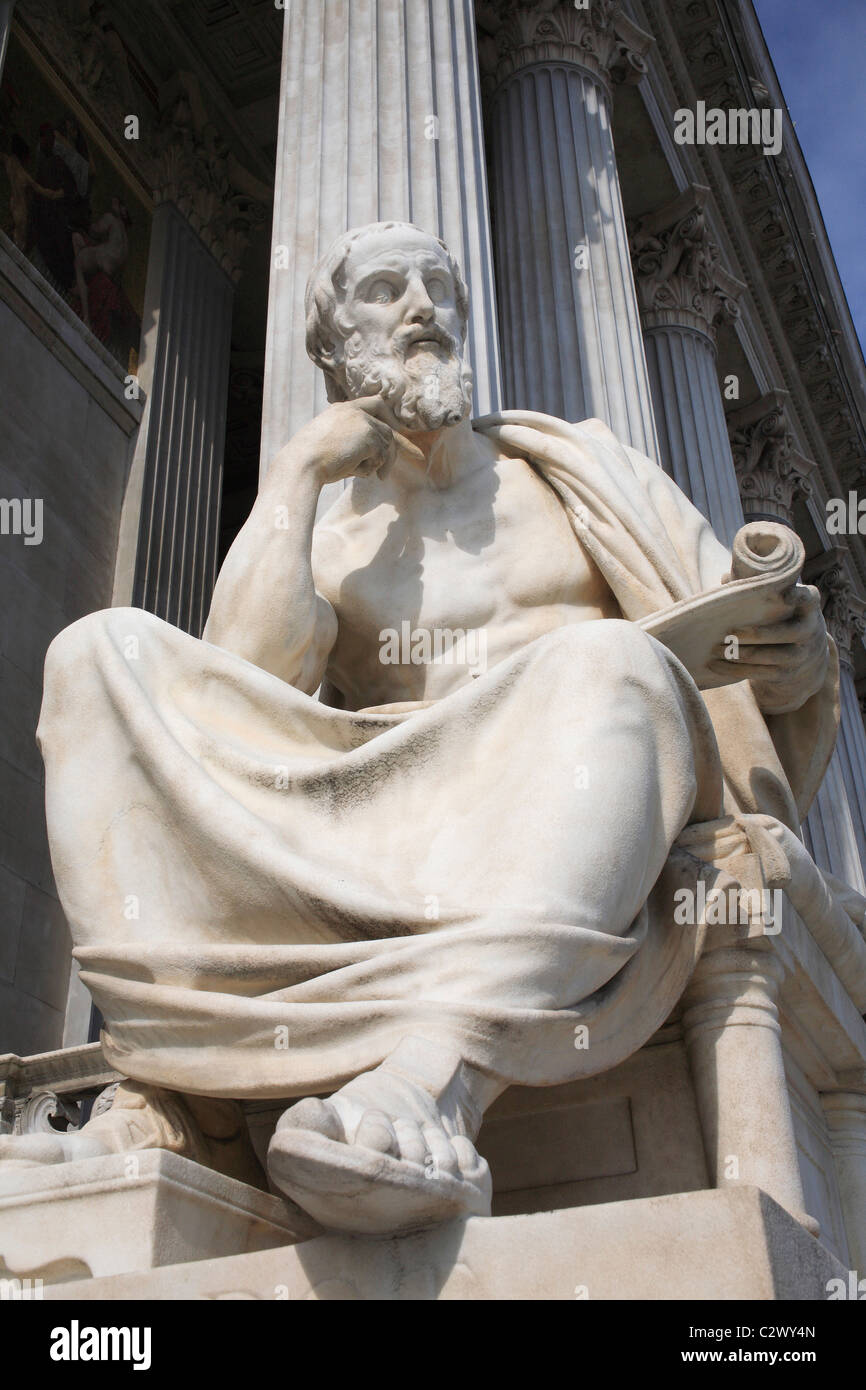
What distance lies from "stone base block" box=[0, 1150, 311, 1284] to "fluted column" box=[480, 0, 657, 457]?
6578 millimetres

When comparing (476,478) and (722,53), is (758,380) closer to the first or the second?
(722,53)

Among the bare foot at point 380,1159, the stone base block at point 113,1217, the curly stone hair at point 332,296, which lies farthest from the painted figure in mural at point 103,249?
the bare foot at point 380,1159

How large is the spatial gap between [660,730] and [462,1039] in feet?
2.52

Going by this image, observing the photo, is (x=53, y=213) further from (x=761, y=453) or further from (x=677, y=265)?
(x=761, y=453)

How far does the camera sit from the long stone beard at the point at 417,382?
11.7ft

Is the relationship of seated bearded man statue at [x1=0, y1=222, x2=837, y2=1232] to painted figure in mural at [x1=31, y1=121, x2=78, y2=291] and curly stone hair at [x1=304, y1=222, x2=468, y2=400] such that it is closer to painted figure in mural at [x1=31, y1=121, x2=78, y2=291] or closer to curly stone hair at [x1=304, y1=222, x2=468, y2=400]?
curly stone hair at [x1=304, y1=222, x2=468, y2=400]

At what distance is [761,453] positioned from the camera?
1594 centimetres

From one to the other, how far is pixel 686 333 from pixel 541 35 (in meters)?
3.32

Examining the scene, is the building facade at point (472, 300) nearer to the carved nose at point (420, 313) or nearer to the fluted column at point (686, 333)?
the fluted column at point (686, 333)

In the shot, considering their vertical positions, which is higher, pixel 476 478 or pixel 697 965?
pixel 476 478

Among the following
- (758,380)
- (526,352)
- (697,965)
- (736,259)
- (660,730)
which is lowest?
(697,965)

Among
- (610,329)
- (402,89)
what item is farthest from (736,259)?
(402,89)

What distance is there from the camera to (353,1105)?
188cm

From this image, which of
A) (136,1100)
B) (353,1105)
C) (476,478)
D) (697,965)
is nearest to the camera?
(353,1105)
